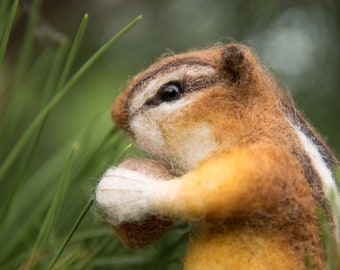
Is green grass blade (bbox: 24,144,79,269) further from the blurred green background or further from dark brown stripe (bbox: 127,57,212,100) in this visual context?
the blurred green background

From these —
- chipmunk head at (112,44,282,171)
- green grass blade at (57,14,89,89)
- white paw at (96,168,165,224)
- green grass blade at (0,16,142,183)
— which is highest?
green grass blade at (57,14,89,89)

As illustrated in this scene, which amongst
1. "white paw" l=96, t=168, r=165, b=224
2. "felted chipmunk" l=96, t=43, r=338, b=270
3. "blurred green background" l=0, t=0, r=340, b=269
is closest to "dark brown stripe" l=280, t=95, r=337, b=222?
"felted chipmunk" l=96, t=43, r=338, b=270

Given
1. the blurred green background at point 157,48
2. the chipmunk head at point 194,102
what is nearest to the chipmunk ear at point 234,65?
the chipmunk head at point 194,102

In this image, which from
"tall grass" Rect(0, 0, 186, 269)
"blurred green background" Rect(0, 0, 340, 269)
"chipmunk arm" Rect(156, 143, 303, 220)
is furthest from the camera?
"blurred green background" Rect(0, 0, 340, 269)

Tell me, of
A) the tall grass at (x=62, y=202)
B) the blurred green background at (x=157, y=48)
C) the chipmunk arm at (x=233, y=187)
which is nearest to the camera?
the chipmunk arm at (x=233, y=187)

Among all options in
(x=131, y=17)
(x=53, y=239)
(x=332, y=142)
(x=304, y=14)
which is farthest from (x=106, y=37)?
(x=53, y=239)

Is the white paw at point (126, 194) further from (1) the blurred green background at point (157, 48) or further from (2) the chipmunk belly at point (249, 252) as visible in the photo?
(1) the blurred green background at point (157, 48)

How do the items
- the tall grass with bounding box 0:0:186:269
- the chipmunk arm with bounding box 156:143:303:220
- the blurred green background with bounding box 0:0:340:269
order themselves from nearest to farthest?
the chipmunk arm with bounding box 156:143:303:220
the tall grass with bounding box 0:0:186:269
the blurred green background with bounding box 0:0:340:269

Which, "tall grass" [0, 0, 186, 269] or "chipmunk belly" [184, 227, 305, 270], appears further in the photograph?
"tall grass" [0, 0, 186, 269]

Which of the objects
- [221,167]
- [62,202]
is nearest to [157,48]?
[62,202]
